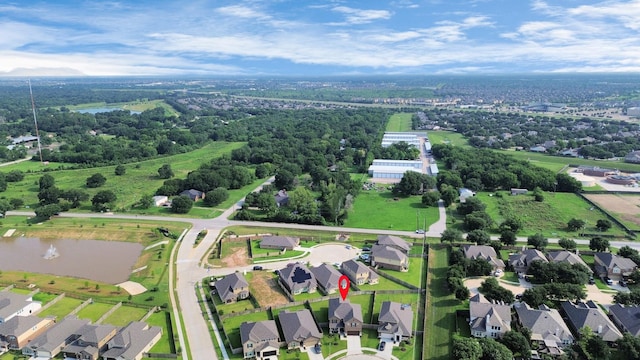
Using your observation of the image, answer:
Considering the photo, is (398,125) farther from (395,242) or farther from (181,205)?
(395,242)

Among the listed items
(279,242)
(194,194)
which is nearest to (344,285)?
(279,242)

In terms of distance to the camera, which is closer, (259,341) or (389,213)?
(259,341)

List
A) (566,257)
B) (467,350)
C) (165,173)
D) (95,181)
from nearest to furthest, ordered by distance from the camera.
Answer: (467,350), (566,257), (95,181), (165,173)

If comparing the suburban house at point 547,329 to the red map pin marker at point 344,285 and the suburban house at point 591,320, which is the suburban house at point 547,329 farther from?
the red map pin marker at point 344,285

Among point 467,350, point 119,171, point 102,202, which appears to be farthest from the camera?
point 119,171

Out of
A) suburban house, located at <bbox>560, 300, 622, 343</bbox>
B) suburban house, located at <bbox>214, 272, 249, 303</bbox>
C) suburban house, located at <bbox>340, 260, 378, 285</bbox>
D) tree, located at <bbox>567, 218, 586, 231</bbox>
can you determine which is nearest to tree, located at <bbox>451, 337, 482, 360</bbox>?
suburban house, located at <bbox>560, 300, 622, 343</bbox>

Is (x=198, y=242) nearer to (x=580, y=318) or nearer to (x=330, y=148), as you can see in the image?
(x=580, y=318)

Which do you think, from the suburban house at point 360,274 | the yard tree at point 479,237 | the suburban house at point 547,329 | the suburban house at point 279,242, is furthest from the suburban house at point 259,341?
the yard tree at point 479,237
